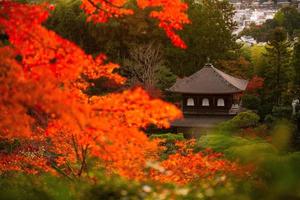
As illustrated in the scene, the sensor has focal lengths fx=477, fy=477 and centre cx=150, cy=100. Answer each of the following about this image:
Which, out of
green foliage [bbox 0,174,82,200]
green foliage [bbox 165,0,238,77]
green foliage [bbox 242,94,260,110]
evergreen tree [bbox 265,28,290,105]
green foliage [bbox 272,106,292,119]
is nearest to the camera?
green foliage [bbox 0,174,82,200]

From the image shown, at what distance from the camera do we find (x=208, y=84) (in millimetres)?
26109

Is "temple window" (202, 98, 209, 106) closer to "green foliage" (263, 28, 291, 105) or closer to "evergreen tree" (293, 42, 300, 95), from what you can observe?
"green foliage" (263, 28, 291, 105)

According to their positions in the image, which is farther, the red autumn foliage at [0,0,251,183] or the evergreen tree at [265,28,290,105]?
the evergreen tree at [265,28,290,105]

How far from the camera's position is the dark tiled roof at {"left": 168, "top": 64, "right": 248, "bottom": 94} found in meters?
25.7

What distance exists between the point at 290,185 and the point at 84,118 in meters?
2.48

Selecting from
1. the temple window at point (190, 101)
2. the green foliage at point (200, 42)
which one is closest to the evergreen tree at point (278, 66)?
the green foliage at point (200, 42)

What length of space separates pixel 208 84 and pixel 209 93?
75cm

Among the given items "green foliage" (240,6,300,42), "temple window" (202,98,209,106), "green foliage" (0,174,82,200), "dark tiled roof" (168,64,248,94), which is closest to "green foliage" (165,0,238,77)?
"dark tiled roof" (168,64,248,94)

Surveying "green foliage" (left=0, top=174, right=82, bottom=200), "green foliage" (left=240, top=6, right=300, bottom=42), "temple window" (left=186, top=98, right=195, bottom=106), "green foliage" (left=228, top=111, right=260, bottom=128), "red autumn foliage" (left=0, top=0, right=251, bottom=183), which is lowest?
"green foliage" (left=228, top=111, right=260, bottom=128)

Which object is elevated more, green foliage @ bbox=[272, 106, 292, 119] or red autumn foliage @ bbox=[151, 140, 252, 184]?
red autumn foliage @ bbox=[151, 140, 252, 184]

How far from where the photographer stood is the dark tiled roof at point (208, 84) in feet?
84.5

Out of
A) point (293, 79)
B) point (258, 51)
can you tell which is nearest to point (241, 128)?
point (293, 79)

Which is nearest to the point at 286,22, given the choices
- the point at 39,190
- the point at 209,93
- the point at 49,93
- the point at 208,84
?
the point at 208,84

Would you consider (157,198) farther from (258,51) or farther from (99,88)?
(258,51)
